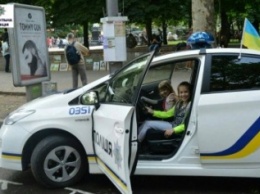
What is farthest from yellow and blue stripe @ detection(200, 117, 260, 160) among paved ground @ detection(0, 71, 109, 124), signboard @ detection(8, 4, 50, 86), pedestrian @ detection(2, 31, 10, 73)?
pedestrian @ detection(2, 31, 10, 73)

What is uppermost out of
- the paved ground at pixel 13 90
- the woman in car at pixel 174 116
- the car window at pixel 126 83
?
the car window at pixel 126 83

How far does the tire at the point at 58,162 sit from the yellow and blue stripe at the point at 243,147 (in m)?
1.39

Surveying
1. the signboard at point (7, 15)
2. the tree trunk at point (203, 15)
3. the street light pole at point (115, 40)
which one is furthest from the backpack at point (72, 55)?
the tree trunk at point (203, 15)

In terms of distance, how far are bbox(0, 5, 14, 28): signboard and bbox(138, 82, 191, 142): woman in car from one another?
3.95 m

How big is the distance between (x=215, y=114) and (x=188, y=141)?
15.8 inches

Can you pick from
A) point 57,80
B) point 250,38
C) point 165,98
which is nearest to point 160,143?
point 165,98

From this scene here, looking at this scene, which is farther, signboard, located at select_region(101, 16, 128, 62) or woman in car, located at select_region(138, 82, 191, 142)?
signboard, located at select_region(101, 16, 128, 62)

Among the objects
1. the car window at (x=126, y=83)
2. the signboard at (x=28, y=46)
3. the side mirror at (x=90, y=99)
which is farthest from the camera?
the signboard at (x=28, y=46)

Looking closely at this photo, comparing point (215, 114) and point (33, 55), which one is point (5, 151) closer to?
point (215, 114)

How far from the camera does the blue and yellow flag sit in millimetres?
4769

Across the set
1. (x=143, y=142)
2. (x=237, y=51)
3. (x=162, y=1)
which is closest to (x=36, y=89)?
(x=143, y=142)

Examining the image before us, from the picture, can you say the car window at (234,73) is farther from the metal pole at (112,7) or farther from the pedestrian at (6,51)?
the pedestrian at (6,51)

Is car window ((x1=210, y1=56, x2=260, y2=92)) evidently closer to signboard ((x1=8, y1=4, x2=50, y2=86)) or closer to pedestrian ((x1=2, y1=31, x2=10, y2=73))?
signboard ((x1=8, y1=4, x2=50, y2=86))

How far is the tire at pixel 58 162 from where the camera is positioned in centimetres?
480
